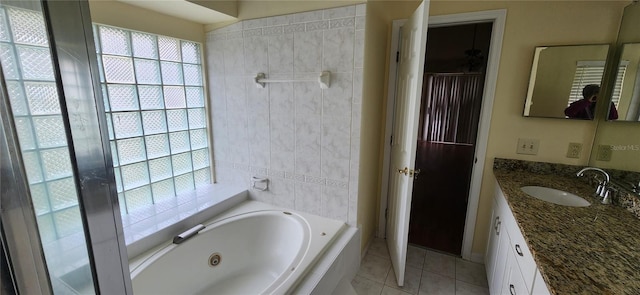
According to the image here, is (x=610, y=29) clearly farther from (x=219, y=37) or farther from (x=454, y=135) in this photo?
(x=454, y=135)

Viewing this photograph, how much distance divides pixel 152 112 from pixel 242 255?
124 centimetres

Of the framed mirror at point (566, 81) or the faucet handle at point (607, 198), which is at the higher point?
the framed mirror at point (566, 81)

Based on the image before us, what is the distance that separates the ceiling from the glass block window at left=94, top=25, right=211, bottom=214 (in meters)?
0.18

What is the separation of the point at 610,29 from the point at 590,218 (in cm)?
122

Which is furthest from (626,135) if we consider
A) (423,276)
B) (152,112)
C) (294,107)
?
(152,112)

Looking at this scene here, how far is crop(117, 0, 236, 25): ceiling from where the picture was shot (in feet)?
5.58

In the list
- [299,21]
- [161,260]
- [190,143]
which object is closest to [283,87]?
[299,21]

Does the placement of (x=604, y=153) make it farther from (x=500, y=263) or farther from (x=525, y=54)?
(x=500, y=263)

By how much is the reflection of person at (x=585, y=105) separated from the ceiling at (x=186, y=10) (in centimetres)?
245

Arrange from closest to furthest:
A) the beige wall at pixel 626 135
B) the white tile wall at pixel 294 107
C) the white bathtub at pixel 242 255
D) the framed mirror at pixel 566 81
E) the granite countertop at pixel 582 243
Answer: the granite countertop at pixel 582 243 → the beige wall at pixel 626 135 → the white bathtub at pixel 242 255 → the framed mirror at pixel 566 81 → the white tile wall at pixel 294 107

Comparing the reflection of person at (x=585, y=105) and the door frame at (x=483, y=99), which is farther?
the door frame at (x=483, y=99)

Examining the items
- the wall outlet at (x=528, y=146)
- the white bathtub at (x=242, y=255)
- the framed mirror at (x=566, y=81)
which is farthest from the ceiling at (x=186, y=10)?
the wall outlet at (x=528, y=146)

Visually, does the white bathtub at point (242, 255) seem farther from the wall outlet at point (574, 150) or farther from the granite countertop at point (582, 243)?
the wall outlet at point (574, 150)

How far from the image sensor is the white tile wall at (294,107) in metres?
1.77
